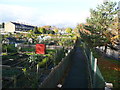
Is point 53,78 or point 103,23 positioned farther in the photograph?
point 103,23

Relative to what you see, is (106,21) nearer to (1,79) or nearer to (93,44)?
(93,44)

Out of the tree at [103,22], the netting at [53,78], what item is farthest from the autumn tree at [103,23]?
the netting at [53,78]

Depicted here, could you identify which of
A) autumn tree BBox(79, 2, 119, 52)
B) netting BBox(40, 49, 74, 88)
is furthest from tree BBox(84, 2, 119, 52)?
netting BBox(40, 49, 74, 88)

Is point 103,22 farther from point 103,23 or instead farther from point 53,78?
point 53,78

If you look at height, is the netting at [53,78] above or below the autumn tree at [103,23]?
below

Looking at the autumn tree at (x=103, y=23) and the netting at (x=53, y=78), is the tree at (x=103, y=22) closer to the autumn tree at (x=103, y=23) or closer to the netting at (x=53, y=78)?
the autumn tree at (x=103, y=23)

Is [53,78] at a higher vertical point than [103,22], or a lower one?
lower

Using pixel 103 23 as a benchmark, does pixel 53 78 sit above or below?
below

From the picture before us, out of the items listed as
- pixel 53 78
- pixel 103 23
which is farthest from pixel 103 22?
pixel 53 78

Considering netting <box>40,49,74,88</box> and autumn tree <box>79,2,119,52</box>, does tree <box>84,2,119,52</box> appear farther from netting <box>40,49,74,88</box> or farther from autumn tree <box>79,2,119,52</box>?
netting <box>40,49,74,88</box>

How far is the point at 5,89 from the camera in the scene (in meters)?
8.21

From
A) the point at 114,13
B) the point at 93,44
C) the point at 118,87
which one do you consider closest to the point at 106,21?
the point at 114,13

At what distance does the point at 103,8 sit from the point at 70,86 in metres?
13.9

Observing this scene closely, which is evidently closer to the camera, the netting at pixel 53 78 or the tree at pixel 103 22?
the netting at pixel 53 78
